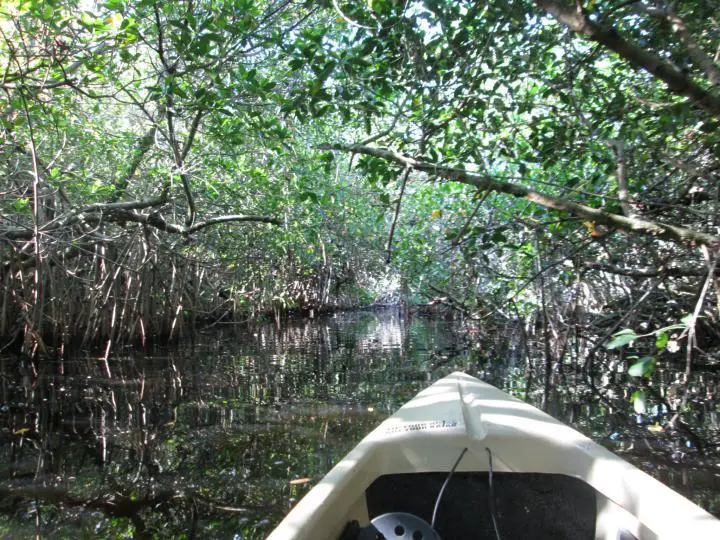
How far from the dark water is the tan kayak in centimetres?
87

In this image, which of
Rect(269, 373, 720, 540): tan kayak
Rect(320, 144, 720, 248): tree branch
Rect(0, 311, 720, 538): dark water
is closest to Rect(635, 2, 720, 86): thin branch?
Rect(320, 144, 720, 248): tree branch

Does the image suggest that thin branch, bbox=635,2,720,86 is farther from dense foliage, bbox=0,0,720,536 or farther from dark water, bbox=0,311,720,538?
dark water, bbox=0,311,720,538

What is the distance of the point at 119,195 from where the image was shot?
7348 millimetres

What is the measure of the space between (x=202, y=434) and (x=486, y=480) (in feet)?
8.50

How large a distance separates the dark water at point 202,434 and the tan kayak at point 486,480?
34.4 inches

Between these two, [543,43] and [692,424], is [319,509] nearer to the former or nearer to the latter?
[543,43]

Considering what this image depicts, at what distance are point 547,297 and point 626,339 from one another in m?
5.21

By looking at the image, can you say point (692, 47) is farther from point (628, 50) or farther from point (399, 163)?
point (399, 163)

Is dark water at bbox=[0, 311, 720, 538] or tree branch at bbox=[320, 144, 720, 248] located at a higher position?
tree branch at bbox=[320, 144, 720, 248]

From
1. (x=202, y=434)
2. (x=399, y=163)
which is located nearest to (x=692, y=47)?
(x=399, y=163)

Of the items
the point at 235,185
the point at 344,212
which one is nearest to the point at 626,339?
the point at 235,185

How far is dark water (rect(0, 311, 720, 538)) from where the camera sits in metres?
2.68

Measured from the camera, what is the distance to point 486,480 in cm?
197

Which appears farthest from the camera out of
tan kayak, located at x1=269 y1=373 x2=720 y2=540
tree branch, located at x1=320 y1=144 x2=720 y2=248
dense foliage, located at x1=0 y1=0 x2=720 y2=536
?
dense foliage, located at x1=0 y1=0 x2=720 y2=536
